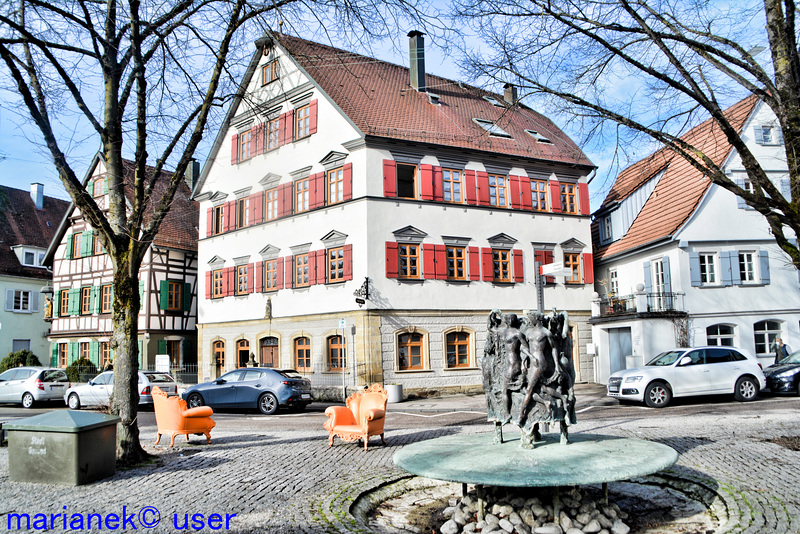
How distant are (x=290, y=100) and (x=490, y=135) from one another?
870cm

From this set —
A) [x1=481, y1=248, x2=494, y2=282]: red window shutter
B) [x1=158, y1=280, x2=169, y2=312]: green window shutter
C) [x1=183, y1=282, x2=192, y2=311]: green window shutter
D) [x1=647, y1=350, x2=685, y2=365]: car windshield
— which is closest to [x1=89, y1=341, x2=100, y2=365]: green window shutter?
[x1=158, y1=280, x2=169, y2=312]: green window shutter

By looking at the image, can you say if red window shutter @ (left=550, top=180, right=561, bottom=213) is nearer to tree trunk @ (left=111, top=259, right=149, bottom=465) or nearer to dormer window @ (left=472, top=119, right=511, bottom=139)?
dormer window @ (left=472, top=119, right=511, bottom=139)

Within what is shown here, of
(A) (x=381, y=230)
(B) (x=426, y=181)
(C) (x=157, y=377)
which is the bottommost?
(C) (x=157, y=377)

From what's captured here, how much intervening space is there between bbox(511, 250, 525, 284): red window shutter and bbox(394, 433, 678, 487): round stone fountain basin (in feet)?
61.3

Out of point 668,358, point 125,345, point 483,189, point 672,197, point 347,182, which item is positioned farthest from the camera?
point 672,197

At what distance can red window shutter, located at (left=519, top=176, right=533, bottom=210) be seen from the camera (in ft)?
86.5

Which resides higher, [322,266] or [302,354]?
[322,266]

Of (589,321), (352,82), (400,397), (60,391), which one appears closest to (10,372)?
(60,391)

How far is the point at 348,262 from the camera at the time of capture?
23.4m

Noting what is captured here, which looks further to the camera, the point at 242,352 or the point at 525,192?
the point at 242,352

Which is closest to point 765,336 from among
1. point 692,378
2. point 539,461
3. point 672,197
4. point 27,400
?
point 672,197

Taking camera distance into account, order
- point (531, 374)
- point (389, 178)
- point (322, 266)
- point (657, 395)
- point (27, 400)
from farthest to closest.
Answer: point (322, 266), point (389, 178), point (27, 400), point (657, 395), point (531, 374)

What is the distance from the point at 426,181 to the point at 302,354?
849 centimetres

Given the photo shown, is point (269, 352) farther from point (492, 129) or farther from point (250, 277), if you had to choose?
point (492, 129)
